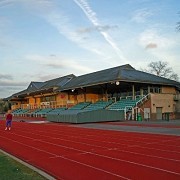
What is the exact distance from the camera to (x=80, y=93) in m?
53.9

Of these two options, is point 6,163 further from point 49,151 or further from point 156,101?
point 156,101

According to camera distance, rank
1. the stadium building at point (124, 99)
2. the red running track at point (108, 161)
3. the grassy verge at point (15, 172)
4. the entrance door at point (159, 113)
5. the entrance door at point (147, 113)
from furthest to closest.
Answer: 1. the entrance door at point (159, 113)
2. the entrance door at point (147, 113)
3. the stadium building at point (124, 99)
4. the red running track at point (108, 161)
5. the grassy verge at point (15, 172)

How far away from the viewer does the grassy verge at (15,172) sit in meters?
7.88

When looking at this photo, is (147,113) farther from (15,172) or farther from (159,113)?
(15,172)

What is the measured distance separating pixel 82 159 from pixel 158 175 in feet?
10.9

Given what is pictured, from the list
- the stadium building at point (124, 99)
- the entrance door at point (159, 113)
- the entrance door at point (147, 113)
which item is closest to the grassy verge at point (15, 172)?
the stadium building at point (124, 99)

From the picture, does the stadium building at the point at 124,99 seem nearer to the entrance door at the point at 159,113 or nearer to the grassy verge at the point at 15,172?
the entrance door at the point at 159,113

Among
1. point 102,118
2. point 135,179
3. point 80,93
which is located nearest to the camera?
point 135,179

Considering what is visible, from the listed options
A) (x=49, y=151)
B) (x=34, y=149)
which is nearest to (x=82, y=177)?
(x=49, y=151)

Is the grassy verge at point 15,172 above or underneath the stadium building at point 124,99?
underneath

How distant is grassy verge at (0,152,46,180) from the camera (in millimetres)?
7883

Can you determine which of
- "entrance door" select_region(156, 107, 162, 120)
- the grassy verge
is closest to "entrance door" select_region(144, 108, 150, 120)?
"entrance door" select_region(156, 107, 162, 120)

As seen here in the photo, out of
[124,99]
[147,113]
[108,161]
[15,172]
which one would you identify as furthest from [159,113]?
[15,172]

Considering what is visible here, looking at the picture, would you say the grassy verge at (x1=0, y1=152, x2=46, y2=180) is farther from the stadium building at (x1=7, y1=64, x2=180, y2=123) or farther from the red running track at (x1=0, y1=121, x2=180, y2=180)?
the stadium building at (x1=7, y1=64, x2=180, y2=123)
